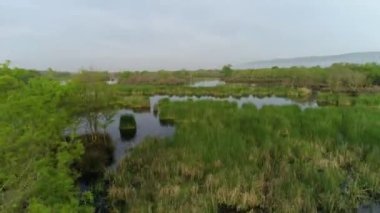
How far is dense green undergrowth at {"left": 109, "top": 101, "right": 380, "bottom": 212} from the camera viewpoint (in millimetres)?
11188

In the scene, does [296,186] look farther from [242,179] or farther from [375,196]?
[375,196]

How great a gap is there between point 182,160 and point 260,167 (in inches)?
138

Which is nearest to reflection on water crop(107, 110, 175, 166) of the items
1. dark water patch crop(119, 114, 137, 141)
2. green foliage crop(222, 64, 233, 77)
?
dark water patch crop(119, 114, 137, 141)

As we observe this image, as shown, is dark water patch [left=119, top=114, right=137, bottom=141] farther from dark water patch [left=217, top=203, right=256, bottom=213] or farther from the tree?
dark water patch [left=217, top=203, right=256, bottom=213]

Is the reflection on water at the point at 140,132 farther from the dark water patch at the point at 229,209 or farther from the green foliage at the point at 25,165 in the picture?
the green foliage at the point at 25,165

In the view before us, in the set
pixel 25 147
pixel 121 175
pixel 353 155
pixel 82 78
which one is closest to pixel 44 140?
pixel 25 147

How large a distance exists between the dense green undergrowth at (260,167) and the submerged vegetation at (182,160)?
0.14ft

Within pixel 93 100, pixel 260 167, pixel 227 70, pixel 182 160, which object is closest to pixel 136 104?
pixel 93 100

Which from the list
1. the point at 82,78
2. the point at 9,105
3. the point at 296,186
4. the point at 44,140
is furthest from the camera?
the point at 82,78

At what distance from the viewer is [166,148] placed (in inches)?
639

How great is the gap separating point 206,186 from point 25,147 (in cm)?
665

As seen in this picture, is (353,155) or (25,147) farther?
(353,155)

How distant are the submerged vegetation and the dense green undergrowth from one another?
0.14ft

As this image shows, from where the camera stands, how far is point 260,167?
14000 mm
